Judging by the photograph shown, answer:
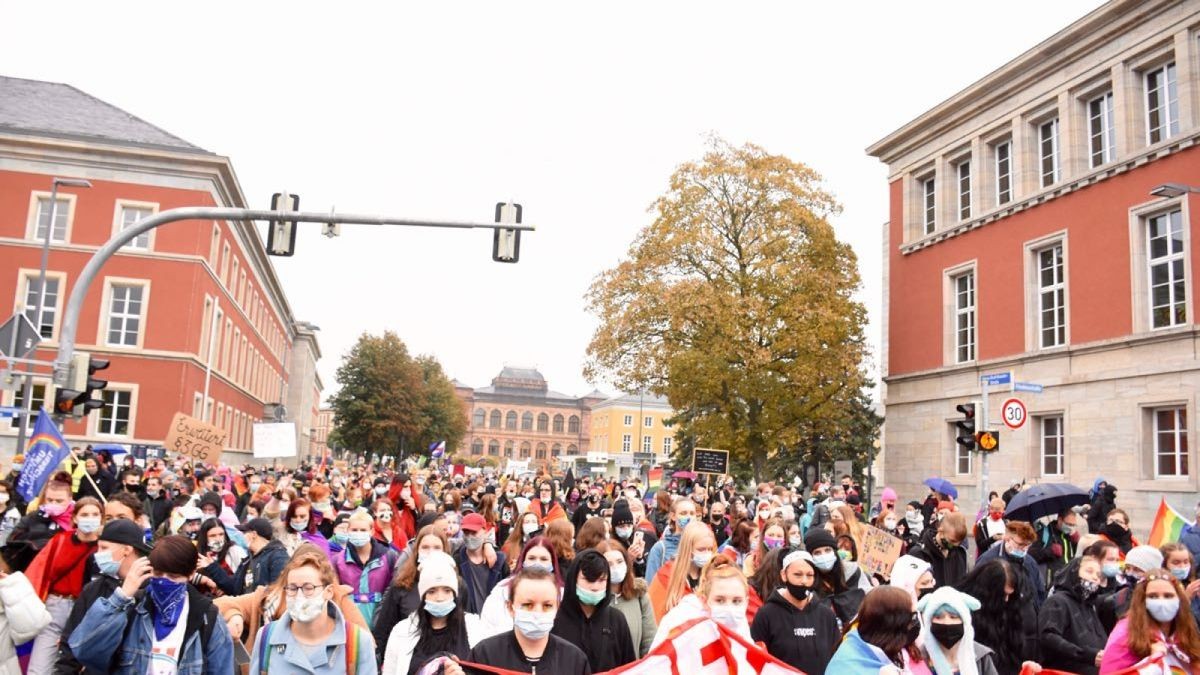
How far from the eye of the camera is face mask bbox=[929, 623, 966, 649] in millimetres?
5055

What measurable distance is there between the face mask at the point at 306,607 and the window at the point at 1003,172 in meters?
27.9

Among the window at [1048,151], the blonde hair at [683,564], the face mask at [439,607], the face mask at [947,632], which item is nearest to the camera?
the face mask at [947,632]

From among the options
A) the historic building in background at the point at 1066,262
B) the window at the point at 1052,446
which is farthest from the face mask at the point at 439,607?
the window at the point at 1052,446

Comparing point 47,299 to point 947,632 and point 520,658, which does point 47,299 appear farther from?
point 947,632

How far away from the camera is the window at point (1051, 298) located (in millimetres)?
26266

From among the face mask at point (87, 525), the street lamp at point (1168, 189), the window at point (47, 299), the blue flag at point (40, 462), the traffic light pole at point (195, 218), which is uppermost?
the window at point (47, 299)

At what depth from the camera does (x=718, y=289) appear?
34.9 meters

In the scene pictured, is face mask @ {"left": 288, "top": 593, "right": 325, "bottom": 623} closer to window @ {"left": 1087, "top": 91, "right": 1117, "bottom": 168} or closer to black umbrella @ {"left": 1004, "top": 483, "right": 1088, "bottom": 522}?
black umbrella @ {"left": 1004, "top": 483, "right": 1088, "bottom": 522}

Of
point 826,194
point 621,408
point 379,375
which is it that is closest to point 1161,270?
point 826,194

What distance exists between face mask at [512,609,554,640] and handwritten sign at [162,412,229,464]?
16.8 metres

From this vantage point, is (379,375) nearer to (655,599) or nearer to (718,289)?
(718,289)

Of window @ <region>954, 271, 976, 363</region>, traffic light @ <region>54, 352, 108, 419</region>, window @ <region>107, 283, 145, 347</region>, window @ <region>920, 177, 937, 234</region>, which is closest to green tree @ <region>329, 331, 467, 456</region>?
window @ <region>107, 283, 145, 347</region>

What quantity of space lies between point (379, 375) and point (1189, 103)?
57308mm

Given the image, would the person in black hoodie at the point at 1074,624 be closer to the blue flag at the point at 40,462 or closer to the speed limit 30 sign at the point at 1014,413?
the speed limit 30 sign at the point at 1014,413
